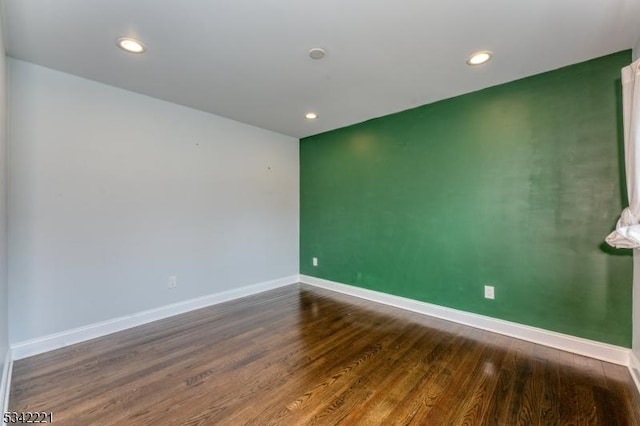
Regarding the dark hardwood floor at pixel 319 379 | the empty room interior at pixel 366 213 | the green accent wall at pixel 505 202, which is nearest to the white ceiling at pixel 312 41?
the empty room interior at pixel 366 213

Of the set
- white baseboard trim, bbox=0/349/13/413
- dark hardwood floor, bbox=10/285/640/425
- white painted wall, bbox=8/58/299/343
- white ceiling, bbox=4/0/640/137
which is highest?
white ceiling, bbox=4/0/640/137

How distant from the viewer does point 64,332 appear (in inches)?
98.7

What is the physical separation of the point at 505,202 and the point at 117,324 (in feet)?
13.2

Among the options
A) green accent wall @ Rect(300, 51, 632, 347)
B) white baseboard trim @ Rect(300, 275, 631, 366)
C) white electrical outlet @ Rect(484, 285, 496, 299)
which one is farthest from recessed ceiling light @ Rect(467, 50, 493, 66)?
white baseboard trim @ Rect(300, 275, 631, 366)

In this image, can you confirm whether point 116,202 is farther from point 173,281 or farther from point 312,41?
point 312,41

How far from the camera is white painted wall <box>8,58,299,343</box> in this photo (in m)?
2.35

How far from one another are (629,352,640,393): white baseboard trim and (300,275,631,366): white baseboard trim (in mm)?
57

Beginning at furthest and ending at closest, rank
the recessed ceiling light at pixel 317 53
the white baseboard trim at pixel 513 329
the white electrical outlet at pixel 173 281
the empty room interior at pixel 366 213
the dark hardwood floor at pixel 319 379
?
1. the white electrical outlet at pixel 173 281
2. the white baseboard trim at pixel 513 329
3. the recessed ceiling light at pixel 317 53
4. the empty room interior at pixel 366 213
5. the dark hardwood floor at pixel 319 379

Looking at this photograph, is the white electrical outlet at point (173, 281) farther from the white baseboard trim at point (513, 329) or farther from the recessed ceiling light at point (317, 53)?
the recessed ceiling light at point (317, 53)

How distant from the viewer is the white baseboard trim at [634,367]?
6.32ft

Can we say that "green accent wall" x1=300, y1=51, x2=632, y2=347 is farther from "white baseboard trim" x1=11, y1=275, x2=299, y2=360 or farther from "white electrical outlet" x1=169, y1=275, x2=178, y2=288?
"white electrical outlet" x1=169, y1=275, x2=178, y2=288

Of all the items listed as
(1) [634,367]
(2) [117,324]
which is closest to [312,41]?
(2) [117,324]

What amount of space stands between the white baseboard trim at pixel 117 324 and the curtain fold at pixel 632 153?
12.5 feet

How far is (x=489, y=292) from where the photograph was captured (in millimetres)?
2824
